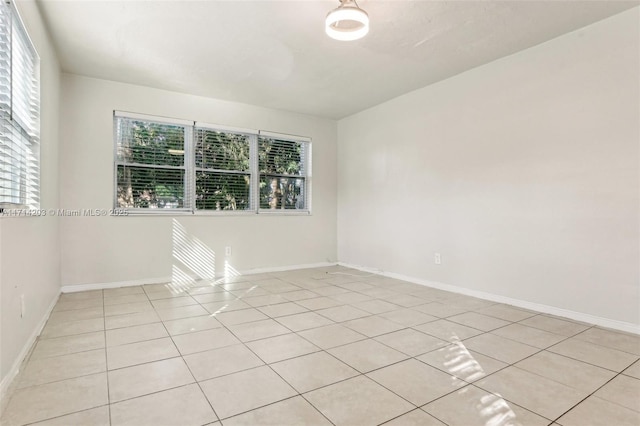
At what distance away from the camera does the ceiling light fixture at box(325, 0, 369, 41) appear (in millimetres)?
2273

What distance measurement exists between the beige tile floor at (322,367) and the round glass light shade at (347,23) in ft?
7.08

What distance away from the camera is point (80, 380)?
1.87 metres

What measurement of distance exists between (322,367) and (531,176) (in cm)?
258

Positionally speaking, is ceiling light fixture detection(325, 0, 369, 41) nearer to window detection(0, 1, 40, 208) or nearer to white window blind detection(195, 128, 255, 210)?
window detection(0, 1, 40, 208)

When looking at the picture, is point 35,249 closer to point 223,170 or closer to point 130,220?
point 130,220

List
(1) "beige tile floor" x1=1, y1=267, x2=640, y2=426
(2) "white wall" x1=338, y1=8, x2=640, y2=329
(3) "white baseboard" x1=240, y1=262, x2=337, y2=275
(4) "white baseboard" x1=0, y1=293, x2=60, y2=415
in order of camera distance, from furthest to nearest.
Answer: (3) "white baseboard" x1=240, y1=262, x2=337, y2=275 < (2) "white wall" x1=338, y1=8, x2=640, y2=329 < (4) "white baseboard" x1=0, y1=293, x2=60, y2=415 < (1) "beige tile floor" x1=1, y1=267, x2=640, y2=426

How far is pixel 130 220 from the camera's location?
415cm

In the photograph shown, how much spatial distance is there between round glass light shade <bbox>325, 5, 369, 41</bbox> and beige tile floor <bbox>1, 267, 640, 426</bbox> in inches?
84.9

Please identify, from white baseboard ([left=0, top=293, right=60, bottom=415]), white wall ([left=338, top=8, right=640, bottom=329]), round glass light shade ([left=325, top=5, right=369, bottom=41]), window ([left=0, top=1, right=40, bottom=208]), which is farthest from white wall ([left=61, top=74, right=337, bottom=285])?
round glass light shade ([left=325, top=5, right=369, bottom=41])

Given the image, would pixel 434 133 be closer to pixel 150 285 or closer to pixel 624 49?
pixel 624 49

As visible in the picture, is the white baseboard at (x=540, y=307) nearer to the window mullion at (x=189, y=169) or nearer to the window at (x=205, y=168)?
the window at (x=205, y=168)

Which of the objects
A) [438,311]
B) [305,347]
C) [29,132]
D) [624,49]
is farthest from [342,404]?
[624,49]

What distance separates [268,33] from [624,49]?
9.14 ft

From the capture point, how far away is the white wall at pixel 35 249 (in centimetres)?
183
